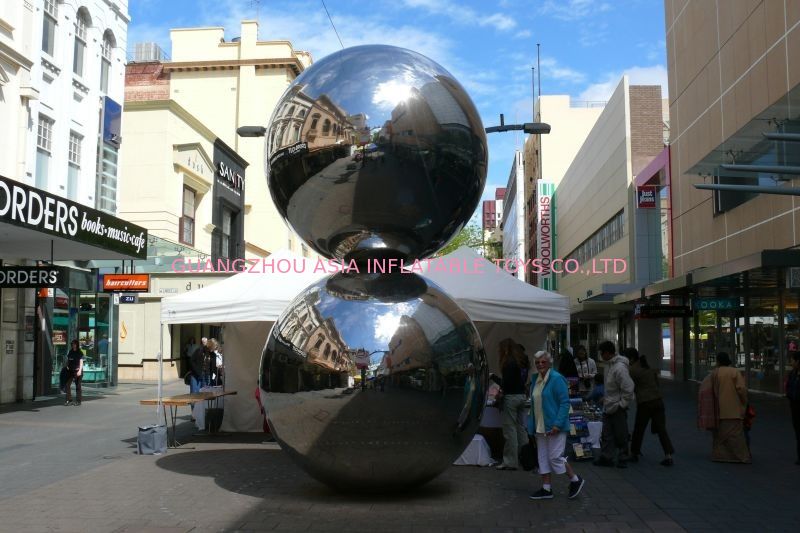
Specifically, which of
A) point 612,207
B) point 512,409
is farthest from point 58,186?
point 612,207

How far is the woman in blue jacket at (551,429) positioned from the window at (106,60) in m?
20.1

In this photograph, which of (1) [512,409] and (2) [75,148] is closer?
(1) [512,409]

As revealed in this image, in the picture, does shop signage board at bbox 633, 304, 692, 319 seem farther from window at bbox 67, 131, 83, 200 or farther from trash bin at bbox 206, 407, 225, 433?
window at bbox 67, 131, 83, 200

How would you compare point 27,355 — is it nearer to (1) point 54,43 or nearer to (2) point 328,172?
(1) point 54,43

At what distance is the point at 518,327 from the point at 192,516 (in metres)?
7.12

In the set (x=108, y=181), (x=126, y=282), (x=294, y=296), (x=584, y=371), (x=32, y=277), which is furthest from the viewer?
(x=108, y=181)

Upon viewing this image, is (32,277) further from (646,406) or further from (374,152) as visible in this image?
(646,406)

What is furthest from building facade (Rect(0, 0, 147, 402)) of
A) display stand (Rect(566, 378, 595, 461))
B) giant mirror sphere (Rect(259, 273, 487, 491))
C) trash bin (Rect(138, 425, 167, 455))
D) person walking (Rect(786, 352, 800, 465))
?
person walking (Rect(786, 352, 800, 465))

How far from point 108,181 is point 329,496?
18780mm

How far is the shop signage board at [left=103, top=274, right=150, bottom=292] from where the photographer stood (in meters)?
18.9

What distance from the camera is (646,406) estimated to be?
10.3 m

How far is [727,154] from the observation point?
63.9 feet

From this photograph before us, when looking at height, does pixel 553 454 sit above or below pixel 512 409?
below

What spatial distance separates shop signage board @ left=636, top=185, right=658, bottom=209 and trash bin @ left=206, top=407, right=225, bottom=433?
23.0 m
